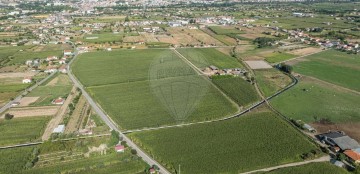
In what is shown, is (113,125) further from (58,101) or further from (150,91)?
(58,101)

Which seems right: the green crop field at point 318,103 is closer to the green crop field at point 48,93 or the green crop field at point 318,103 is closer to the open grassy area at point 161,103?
the open grassy area at point 161,103

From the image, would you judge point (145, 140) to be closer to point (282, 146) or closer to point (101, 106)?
point (101, 106)

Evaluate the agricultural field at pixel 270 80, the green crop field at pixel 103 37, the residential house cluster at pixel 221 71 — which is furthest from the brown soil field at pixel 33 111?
the green crop field at pixel 103 37

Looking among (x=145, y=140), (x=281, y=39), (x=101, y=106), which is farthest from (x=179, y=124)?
(x=281, y=39)

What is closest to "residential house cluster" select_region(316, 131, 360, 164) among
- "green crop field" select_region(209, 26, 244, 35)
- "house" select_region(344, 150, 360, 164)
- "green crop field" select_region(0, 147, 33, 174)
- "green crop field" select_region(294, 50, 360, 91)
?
"house" select_region(344, 150, 360, 164)

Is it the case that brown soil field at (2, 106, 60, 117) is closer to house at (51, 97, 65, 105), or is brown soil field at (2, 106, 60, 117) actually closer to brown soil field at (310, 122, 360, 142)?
house at (51, 97, 65, 105)

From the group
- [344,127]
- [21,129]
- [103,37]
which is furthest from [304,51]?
[21,129]
